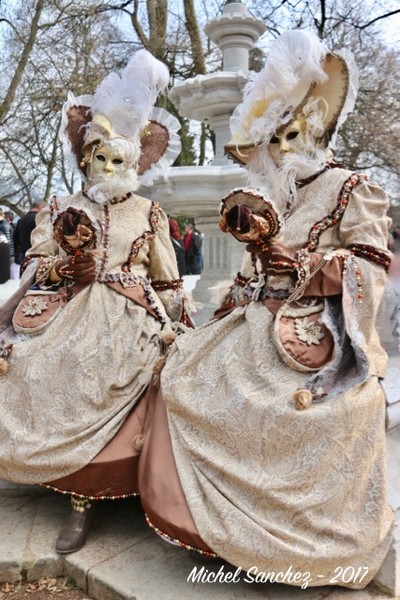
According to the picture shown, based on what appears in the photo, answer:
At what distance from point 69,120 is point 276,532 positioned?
76.4 inches

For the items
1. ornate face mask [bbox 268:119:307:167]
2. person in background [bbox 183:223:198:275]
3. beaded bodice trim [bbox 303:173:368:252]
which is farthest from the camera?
person in background [bbox 183:223:198:275]

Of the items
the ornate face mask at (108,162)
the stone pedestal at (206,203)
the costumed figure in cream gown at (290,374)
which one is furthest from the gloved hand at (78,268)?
the stone pedestal at (206,203)

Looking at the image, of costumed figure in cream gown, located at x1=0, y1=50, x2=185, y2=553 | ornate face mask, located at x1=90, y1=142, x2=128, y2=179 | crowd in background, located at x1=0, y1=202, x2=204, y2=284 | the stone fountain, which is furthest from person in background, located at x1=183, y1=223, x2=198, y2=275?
ornate face mask, located at x1=90, y1=142, x2=128, y2=179

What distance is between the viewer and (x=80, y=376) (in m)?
2.22

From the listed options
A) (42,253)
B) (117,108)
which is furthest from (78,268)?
(117,108)

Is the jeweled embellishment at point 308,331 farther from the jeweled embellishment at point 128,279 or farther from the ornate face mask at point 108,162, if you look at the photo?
the ornate face mask at point 108,162

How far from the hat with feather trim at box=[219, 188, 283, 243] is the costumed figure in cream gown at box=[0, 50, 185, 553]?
633mm

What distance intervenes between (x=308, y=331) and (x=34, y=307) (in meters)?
1.17

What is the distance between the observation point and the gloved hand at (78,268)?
2393 millimetres

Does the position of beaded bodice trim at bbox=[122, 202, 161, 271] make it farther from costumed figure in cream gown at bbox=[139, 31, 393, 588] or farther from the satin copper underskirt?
the satin copper underskirt

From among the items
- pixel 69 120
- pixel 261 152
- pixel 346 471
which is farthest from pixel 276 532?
pixel 69 120

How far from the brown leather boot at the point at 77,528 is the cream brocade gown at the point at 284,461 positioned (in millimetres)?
502

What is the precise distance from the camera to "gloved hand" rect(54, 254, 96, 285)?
239 centimetres

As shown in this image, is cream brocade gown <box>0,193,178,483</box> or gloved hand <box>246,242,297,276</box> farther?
cream brocade gown <box>0,193,178,483</box>
